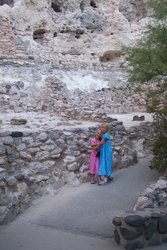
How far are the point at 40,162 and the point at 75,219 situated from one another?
1.86 meters

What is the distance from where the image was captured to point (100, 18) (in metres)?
23.6

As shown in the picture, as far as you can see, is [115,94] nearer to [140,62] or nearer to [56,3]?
[56,3]

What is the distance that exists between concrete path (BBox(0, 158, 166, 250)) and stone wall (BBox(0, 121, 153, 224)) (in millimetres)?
245

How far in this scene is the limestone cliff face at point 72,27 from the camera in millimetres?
20641

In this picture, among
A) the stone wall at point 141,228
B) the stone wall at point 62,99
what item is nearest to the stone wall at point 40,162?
the stone wall at point 141,228

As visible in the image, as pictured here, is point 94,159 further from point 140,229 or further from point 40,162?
point 140,229

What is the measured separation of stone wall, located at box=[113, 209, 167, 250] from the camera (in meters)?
5.92

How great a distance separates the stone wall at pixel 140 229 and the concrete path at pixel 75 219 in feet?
0.43

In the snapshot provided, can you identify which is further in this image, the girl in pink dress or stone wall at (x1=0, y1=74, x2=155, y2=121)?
stone wall at (x1=0, y1=74, x2=155, y2=121)

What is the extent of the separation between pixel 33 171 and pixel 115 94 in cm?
1057

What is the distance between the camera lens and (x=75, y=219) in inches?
280

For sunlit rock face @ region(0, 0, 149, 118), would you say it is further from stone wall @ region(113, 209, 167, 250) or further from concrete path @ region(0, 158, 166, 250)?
stone wall @ region(113, 209, 167, 250)

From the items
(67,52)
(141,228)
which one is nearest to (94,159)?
(141,228)

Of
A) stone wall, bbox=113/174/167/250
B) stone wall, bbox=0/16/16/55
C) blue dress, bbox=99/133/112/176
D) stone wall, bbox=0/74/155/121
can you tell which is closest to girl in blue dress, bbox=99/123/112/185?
blue dress, bbox=99/133/112/176
